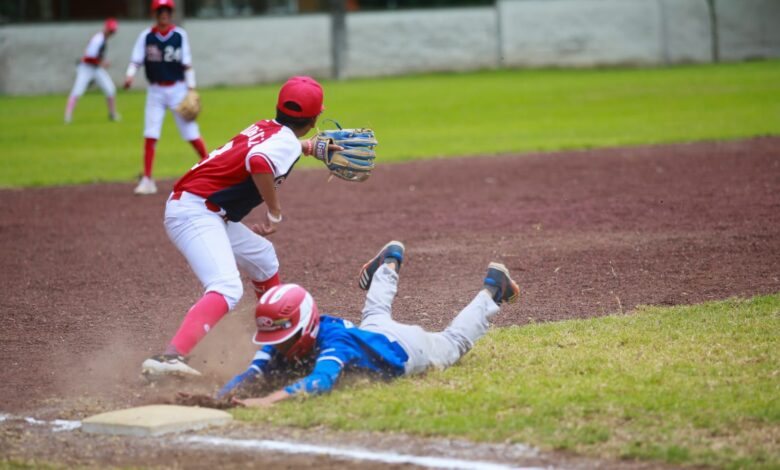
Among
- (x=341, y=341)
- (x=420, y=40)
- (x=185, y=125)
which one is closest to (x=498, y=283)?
(x=341, y=341)

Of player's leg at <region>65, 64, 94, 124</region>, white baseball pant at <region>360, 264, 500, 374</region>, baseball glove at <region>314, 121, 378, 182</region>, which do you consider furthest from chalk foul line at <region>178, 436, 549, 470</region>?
player's leg at <region>65, 64, 94, 124</region>

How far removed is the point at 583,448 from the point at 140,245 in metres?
7.41

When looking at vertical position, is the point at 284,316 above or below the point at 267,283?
above

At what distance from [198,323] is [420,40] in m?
30.5

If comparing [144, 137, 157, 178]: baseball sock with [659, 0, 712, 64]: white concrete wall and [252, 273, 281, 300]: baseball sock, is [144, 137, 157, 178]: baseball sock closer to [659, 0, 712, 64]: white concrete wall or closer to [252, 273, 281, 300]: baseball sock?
[252, 273, 281, 300]: baseball sock

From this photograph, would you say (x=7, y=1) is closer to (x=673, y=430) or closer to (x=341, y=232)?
(x=341, y=232)

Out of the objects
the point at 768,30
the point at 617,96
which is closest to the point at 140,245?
the point at 617,96

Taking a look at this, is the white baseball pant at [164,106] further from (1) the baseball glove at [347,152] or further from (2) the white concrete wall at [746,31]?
(2) the white concrete wall at [746,31]

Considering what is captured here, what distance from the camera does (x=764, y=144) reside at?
16453 mm

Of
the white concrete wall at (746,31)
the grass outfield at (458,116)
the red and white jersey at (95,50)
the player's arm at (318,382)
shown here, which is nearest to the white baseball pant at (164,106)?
the grass outfield at (458,116)

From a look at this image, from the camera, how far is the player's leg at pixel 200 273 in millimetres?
5902

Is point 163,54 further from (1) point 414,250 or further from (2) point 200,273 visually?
(2) point 200,273

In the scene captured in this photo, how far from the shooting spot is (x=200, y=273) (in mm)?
6211

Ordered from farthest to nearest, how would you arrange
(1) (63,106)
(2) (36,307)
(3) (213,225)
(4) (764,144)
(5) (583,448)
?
1. (1) (63,106)
2. (4) (764,144)
3. (2) (36,307)
4. (3) (213,225)
5. (5) (583,448)
